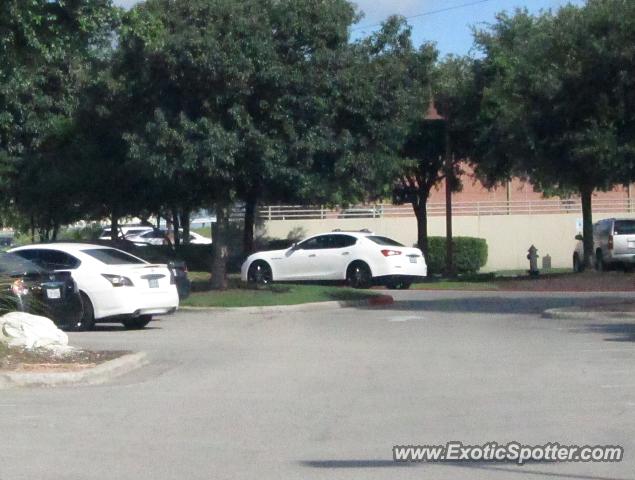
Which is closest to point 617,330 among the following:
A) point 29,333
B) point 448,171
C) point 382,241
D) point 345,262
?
point 29,333

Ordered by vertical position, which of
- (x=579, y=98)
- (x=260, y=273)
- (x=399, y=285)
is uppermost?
(x=579, y=98)

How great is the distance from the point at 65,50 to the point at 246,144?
28.8ft

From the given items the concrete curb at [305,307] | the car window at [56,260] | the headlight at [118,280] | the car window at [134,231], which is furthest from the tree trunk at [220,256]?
the car window at [134,231]

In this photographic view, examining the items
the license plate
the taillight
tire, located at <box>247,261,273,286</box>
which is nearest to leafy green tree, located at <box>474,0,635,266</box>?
tire, located at <box>247,261,273,286</box>

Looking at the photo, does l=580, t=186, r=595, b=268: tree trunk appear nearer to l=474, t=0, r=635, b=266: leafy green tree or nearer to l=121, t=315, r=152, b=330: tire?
l=474, t=0, r=635, b=266: leafy green tree

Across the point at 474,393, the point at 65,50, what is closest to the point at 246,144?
the point at 65,50

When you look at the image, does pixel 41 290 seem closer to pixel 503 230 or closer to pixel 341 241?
pixel 341 241

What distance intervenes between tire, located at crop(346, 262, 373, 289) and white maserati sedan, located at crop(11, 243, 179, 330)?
1089 centimetres

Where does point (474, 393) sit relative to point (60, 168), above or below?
below

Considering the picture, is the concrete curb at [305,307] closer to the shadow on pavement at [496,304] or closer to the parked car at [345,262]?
the shadow on pavement at [496,304]

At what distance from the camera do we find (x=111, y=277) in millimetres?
19359

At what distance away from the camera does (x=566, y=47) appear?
75.0ft

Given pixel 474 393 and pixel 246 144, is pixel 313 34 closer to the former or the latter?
pixel 246 144

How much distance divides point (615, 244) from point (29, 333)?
897 inches
